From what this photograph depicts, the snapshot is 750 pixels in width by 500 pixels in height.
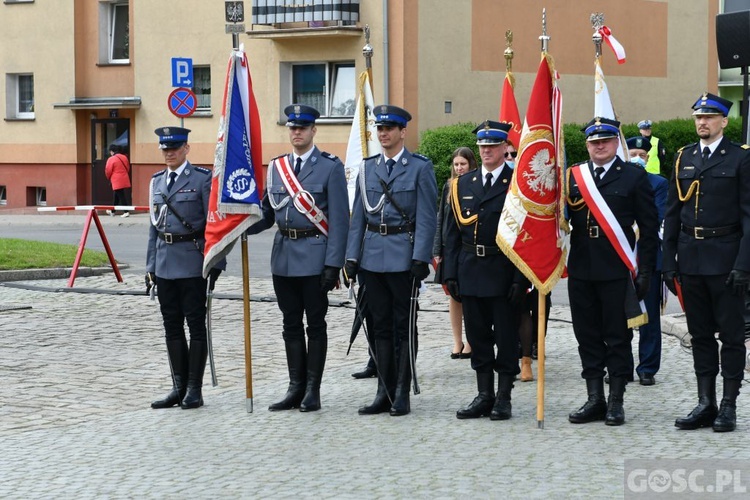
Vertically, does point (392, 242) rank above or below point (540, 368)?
above

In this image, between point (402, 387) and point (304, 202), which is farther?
point (304, 202)

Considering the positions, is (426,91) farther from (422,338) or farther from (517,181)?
(517,181)

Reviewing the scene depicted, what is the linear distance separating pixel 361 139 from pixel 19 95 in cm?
2650

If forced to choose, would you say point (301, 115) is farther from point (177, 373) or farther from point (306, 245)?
point (177, 373)

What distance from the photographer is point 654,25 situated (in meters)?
37.4

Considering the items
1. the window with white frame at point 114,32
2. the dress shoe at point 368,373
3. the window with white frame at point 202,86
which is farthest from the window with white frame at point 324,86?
the dress shoe at point 368,373

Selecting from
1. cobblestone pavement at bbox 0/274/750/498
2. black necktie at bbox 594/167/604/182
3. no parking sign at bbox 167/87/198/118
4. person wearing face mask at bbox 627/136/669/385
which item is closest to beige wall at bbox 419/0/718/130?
no parking sign at bbox 167/87/198/118

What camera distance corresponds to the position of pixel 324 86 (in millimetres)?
33594

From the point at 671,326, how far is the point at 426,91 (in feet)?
63.7

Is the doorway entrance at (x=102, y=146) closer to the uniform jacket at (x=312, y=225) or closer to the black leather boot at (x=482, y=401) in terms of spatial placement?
the uniform jacket at (x=312, y=225)

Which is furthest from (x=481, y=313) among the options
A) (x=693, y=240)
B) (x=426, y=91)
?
(x=426, y=91)

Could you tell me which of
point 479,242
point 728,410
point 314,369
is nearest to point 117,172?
point 314,369

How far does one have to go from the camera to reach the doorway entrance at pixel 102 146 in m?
37.2

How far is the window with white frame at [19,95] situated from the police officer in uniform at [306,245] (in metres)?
29.8
